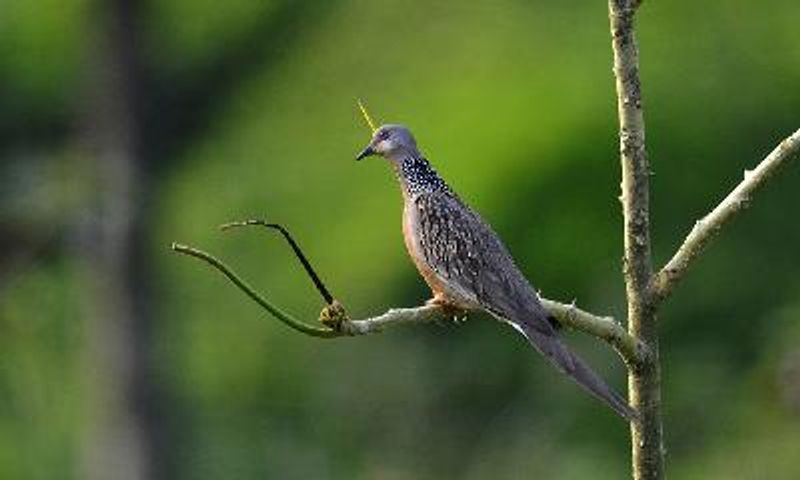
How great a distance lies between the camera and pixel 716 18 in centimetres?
1784

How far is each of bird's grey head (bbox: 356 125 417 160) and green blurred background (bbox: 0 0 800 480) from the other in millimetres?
8117

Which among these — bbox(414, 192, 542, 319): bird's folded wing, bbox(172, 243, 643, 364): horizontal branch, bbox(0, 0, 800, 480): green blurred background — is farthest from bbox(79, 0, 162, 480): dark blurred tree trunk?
bbox(172, 243, 643, 364): horizontal branch

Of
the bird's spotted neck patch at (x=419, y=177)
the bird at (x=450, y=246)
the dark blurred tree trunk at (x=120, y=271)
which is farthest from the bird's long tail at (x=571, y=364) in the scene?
the dark blurred tree trunk at (x=120, y=271)

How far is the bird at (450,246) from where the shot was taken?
15.8 feet

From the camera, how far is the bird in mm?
4816

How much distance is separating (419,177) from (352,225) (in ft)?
38.6

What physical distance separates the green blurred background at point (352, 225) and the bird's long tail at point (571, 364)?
8318mm

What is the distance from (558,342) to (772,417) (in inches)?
405

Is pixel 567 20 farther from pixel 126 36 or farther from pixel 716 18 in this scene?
pixel 126 36

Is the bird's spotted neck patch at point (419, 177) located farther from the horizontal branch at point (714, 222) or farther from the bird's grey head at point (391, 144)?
the horizontal branch at point (714, 222)

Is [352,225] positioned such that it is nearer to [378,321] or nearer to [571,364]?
[571,364]

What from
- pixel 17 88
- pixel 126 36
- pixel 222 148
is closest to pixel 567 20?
pixel 222 148

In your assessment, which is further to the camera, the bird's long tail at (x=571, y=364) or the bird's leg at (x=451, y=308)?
the bird's leg at (x=451, y=308)

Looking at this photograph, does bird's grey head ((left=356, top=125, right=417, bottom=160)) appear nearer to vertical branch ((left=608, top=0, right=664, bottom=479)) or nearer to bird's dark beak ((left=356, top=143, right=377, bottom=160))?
bird's dark beak ((left=356, top=143, right=377, bottom=160))
